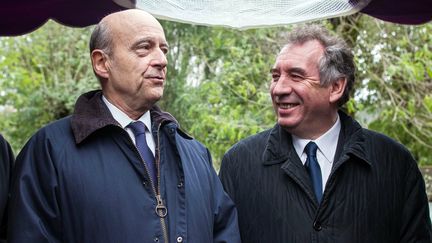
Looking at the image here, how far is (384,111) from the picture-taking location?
738 cm

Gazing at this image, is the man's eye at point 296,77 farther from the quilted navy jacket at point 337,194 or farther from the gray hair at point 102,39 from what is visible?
the gray hair at point 102,39

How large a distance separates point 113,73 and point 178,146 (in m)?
0.42

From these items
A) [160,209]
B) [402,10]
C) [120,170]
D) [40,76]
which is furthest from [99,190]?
[40,76]

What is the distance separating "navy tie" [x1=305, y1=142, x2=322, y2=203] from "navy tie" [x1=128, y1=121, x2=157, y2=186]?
0.80 meters

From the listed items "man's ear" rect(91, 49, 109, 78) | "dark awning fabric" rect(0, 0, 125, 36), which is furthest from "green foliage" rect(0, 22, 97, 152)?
"man's ear" rect(91, 49, 109, 78)

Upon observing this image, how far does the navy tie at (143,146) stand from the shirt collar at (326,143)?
0.82 meters

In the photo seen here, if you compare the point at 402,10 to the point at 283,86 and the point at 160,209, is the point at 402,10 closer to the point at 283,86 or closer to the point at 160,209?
the point at 283,86

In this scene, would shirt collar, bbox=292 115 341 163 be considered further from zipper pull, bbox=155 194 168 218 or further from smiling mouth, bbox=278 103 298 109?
zipper pull, bbox=155 194 168 218

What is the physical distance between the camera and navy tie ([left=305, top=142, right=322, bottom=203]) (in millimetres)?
3221

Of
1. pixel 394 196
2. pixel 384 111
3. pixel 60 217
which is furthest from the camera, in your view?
pixel 384 111

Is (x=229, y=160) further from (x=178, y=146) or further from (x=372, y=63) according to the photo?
(x=372, y=63)

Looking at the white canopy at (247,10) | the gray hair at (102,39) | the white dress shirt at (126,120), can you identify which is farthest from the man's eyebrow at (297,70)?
the gray hair at (102,39)

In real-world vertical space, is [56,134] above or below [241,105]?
above

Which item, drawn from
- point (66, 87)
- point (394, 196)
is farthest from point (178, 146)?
point (66, 87)
